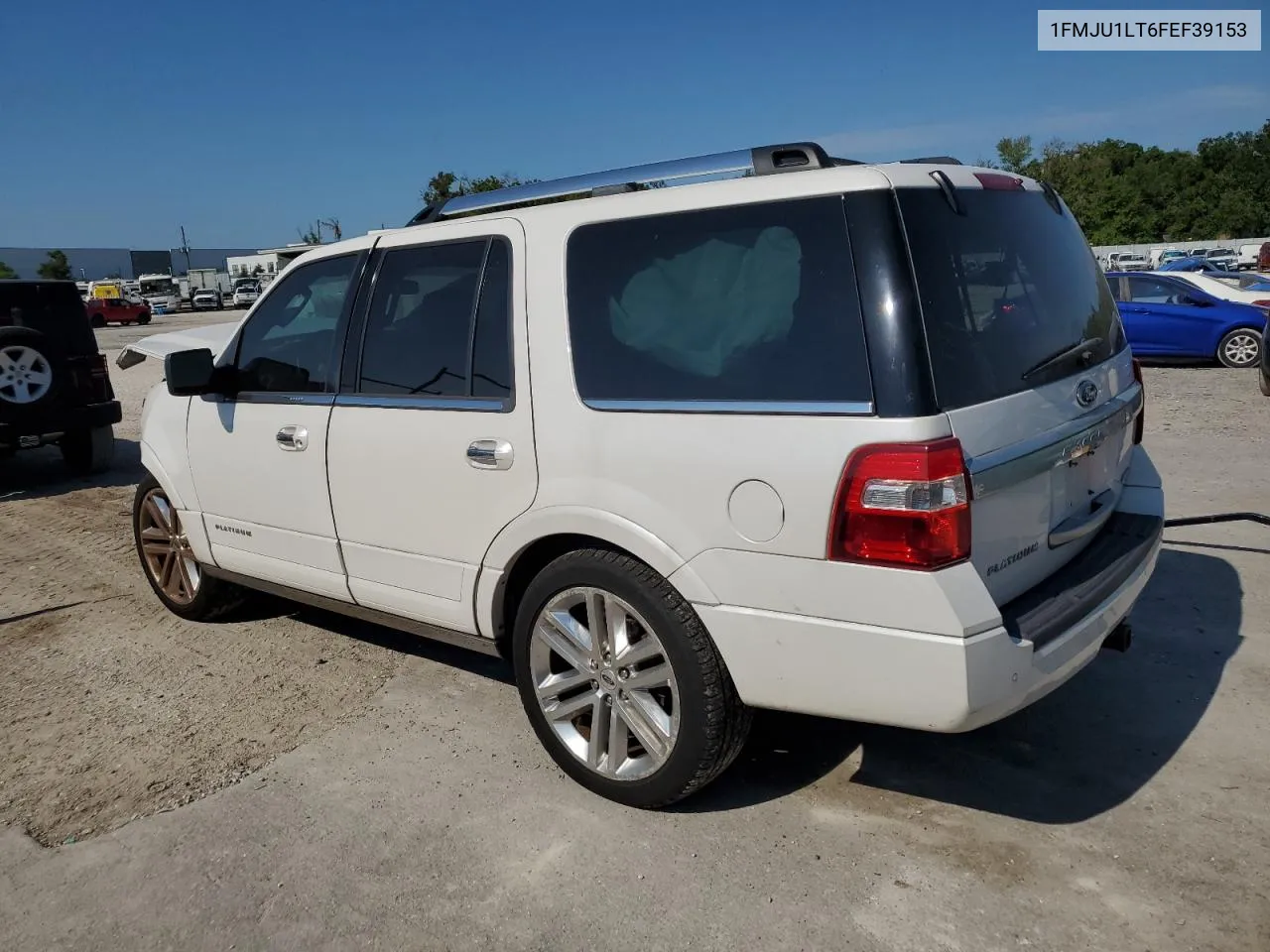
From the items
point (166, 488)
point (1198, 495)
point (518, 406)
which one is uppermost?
point (518, 406)

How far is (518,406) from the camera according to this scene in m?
3.29

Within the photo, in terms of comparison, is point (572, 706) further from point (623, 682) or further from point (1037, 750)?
point (1037, 750)

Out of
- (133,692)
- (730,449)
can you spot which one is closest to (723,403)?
(730,449)

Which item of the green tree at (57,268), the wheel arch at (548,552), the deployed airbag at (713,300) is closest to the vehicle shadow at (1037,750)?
the wheel arch at (548,552)

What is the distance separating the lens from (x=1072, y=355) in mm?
3123

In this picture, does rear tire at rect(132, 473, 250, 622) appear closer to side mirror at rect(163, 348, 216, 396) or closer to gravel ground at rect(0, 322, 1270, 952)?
gravel ground at rect(0, 322, 1270, 952)

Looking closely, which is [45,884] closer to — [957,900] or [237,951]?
[237,951]

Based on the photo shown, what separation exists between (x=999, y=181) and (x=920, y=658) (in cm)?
155

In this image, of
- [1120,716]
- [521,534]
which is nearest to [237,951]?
[521,534]

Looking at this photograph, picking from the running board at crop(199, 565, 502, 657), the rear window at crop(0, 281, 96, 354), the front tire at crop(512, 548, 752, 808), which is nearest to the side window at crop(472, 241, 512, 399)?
the front tire at crop(512, 548, 752, 808)

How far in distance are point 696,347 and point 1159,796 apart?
2065 millimetres

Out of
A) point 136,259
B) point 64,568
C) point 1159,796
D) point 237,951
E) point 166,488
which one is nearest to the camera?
point 237,951

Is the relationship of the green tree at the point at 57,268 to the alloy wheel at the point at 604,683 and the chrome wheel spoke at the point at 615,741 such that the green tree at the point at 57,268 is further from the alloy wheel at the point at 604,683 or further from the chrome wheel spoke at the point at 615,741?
the chrome wheel spoke at the point at 615,741

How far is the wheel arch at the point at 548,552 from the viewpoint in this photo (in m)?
2.91
